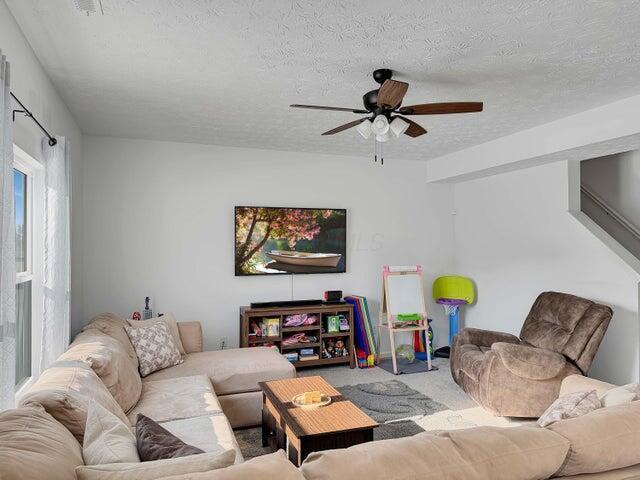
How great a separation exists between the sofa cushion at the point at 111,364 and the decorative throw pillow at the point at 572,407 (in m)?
2.32

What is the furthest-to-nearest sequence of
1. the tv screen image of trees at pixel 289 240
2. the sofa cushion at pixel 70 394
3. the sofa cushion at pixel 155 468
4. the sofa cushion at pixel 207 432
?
the tv screen image of trees at pixel 289 240, the sofa cushion at pixel 207 432, the sofa cushion at pixel 70 394, the sofa cushion at pixel 155 468

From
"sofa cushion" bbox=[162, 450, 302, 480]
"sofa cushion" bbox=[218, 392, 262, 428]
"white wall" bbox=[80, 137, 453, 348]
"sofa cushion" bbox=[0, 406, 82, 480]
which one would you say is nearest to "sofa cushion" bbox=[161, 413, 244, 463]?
"sofa cushion" bbox=[218, 392, 262, 428]

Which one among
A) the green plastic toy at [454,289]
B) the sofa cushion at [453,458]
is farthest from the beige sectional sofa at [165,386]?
the green plastic toy at [454,289]

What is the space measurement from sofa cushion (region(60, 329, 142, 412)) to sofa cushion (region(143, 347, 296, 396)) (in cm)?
49

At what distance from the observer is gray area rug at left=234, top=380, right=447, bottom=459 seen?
329 cm

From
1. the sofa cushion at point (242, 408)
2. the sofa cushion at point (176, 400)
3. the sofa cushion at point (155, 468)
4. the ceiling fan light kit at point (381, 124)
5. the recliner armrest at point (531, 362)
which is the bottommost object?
the sofa cushion at point (242, 408)

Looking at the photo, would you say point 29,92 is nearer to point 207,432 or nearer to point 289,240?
point 207,432

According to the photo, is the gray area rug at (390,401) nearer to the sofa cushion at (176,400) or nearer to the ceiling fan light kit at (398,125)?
the sofa cushion at (176,400)

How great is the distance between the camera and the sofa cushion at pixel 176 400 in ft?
9.00

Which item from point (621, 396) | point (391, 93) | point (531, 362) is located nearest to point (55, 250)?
point (391, 93)

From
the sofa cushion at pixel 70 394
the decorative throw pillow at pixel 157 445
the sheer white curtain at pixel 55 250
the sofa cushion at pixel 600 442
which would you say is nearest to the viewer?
the sofa cushion at pixel 600 442

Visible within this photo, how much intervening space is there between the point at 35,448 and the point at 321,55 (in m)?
2.31

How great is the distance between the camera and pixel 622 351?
4074 mm

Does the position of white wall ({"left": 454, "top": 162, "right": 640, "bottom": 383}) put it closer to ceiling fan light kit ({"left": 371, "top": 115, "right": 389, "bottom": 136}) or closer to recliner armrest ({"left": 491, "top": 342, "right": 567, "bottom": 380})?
recliner armrest ({"left": 491, "top": 342, "right": 567, "bottom": 380})
